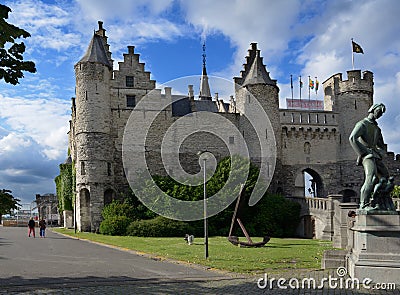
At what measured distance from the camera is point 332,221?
34219 millimetres

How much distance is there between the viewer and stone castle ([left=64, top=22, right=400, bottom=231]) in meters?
41.7

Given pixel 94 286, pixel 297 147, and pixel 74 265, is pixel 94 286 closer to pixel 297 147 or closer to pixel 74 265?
pixel 74 265

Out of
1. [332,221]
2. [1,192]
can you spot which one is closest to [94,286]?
[1,192]

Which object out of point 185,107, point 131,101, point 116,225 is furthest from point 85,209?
point 185,107

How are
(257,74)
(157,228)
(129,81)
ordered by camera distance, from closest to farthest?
(157,228) < (129,81) < (257,74)

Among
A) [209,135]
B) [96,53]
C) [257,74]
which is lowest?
[209,135]

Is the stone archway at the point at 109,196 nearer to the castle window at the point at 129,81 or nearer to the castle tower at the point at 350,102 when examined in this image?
the castle window at the point at 129,81

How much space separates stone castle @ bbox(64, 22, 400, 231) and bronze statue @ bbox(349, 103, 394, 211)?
3130 centimetres

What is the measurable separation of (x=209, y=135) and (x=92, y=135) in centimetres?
1203

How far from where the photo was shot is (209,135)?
157 feet

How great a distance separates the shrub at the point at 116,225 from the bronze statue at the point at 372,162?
26.7 meters

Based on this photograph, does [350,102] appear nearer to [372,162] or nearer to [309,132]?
[309,132]

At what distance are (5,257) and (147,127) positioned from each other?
28.9 meters

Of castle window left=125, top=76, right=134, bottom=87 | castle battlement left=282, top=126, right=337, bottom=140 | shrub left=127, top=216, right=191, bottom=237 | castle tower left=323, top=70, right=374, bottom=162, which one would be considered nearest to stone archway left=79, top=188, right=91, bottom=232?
shrub left=127, top=216, right=191, bottom=237
